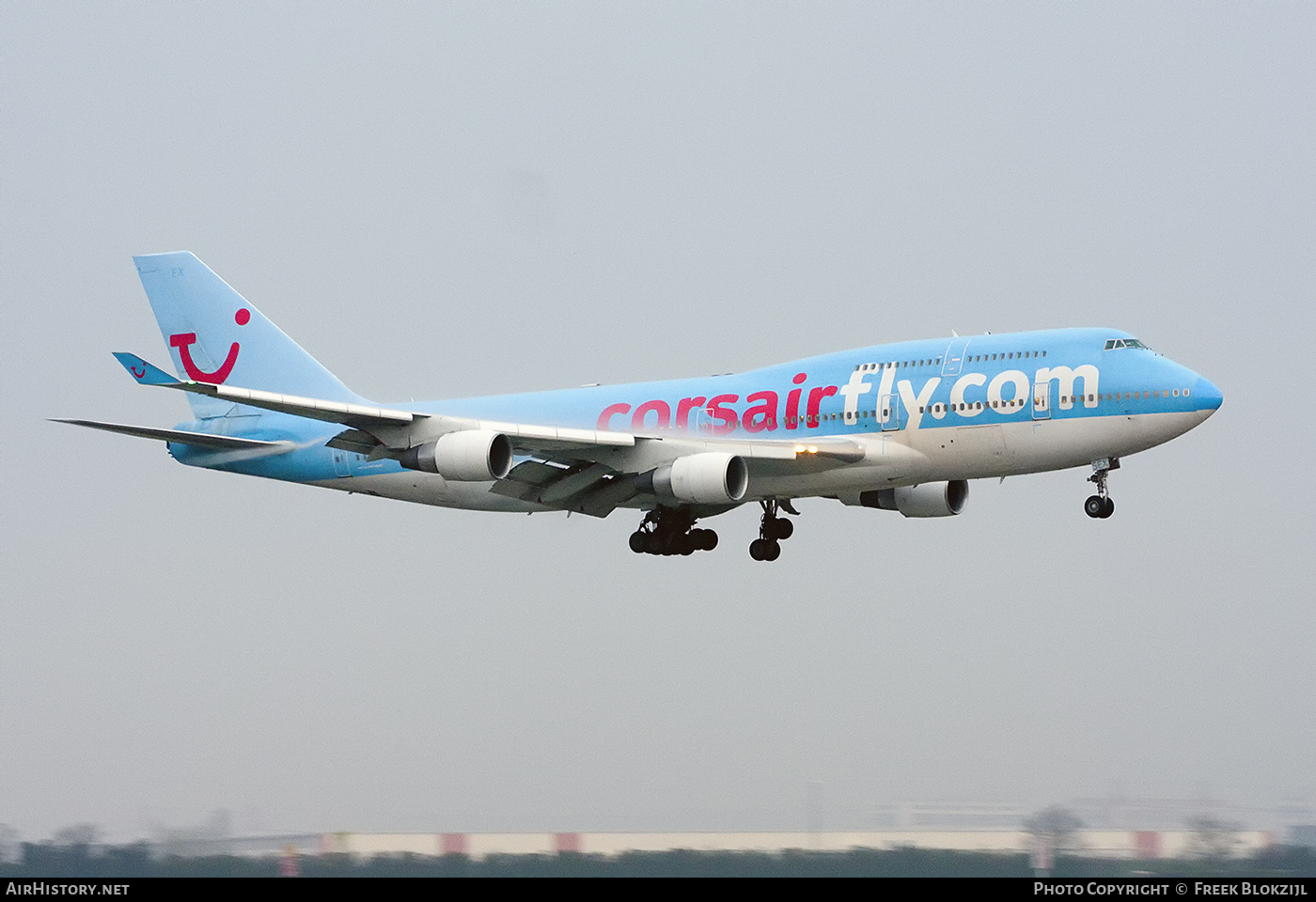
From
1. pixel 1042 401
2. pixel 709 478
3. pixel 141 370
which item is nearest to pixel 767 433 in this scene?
pixel 709 478

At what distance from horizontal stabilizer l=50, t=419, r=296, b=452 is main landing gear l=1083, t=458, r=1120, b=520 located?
863 inches

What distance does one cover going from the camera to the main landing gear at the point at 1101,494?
49250 millimetres

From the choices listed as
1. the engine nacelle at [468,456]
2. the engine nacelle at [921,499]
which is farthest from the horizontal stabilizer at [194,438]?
the engine nacelle at [921,499]

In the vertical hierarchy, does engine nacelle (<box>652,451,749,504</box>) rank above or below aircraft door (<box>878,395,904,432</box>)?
below

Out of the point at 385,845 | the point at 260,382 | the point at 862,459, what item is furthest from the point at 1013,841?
the point at 260,382

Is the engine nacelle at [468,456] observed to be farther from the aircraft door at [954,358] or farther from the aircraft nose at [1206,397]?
the aircraft nose at [1206,397]

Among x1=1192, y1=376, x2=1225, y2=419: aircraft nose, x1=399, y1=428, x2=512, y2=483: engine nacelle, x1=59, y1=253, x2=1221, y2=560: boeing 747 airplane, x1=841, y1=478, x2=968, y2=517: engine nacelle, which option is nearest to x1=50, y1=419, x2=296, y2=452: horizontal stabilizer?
x1=59, y1=253, x2=1221, y2=560: boeing 747 airplane

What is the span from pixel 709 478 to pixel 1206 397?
11788 millimetres

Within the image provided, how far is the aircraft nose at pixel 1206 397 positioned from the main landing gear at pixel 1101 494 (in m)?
2.32

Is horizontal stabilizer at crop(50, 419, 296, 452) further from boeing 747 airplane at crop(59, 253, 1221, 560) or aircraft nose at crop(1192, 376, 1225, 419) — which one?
aircraft nose at crop(1192, 376, 1225, 419)

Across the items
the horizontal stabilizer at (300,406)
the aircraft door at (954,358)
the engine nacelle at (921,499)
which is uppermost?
the aircraft door at (954,358)

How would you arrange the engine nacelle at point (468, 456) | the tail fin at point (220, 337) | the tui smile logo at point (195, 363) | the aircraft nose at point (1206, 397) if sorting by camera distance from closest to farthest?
the aircraft nose at point (1206, 397) → the engine nacelle at point (468, 456) → the tail fin at point (220, 337) → the tui smile logo at point (195, 363)

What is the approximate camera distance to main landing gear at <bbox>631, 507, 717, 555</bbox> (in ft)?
181
